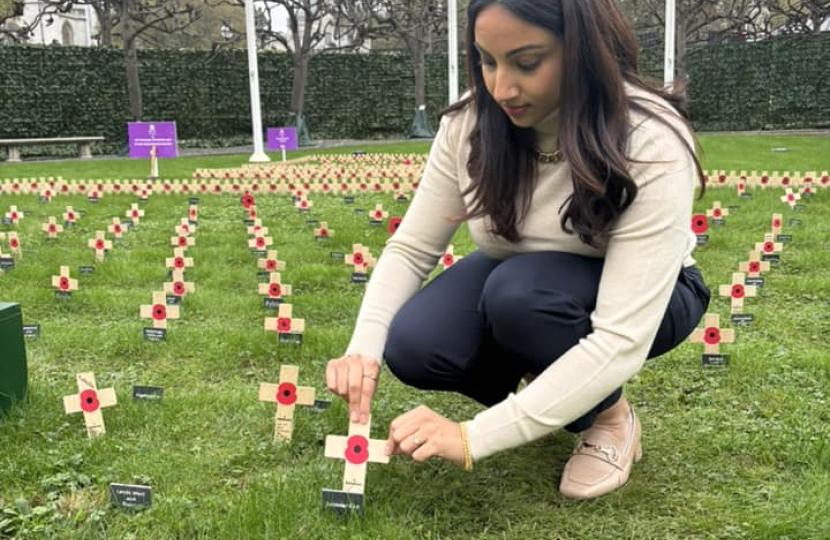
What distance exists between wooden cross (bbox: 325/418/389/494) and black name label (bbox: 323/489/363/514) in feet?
0.04

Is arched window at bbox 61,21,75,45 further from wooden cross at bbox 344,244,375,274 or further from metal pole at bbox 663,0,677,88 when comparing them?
wooden cross at bbox 344,244,375,274

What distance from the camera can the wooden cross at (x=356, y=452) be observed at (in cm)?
175

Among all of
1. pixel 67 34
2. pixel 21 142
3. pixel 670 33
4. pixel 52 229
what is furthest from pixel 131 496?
pixel 67 34

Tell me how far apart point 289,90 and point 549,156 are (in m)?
19.4

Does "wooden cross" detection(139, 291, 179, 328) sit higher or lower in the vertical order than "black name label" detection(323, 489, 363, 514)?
higher

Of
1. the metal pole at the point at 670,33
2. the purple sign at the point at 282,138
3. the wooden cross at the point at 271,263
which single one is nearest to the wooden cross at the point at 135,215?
the wooden cross at the point at 271,263

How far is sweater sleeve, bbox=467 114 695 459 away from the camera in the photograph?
1.59m

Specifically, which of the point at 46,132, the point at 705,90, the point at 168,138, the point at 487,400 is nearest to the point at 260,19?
the point at 46,132

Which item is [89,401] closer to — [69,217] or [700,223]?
[700,223]

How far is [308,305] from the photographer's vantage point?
3660 mm

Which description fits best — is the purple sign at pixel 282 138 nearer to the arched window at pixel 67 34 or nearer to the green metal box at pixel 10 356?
the green metal box at pixel 10 356

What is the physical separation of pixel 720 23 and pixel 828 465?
27521 millimetres

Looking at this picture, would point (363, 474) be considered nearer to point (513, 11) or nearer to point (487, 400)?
point (487, 400)

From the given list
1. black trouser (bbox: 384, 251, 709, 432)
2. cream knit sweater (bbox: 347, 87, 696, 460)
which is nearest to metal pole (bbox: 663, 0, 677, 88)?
black trouser (bbox: 384, 251, 709, 432)
